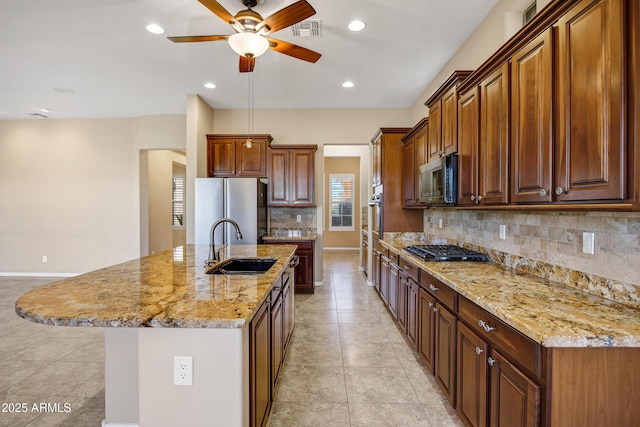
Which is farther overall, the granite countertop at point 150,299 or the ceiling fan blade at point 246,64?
the ceiling fan blade at point 246,64

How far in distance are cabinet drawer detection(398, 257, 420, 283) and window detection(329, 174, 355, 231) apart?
6.43m

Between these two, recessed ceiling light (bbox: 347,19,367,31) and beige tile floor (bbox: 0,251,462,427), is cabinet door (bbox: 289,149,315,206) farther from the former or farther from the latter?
recessed ceiling light (bbox: 347,19,367,31)

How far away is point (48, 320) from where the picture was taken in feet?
3.83

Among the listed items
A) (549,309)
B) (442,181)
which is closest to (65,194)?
(442,181)

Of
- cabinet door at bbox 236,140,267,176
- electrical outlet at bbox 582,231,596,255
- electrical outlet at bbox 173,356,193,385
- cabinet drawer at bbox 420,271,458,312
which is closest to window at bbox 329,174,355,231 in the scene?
cabinet door at bbox 236,140,267,176

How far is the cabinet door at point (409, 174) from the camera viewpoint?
384cm

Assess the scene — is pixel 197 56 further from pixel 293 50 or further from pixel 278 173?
pixel 278 173

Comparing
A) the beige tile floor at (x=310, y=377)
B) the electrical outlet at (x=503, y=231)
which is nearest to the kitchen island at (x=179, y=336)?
the beige tile floor at (x=310, y=377)

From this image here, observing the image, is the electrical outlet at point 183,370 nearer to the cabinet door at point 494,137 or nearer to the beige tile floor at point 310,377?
the beige tile floor at point 310,377

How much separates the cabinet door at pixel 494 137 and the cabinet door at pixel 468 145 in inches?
2.4

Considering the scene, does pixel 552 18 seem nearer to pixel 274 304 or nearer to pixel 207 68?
pixel 274 304

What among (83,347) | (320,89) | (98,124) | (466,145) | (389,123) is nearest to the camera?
(466,145)

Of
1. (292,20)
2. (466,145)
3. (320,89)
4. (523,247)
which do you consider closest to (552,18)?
(466,145)

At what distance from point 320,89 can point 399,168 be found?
5.46ft
